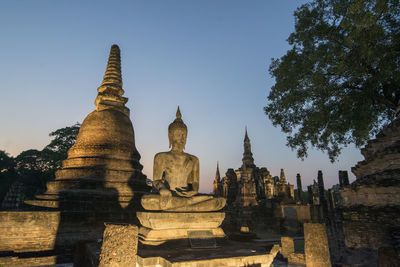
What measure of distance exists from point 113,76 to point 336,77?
523 inches

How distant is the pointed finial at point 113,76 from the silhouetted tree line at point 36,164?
36.7 feet

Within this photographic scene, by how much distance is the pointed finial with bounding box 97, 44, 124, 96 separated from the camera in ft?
51.2

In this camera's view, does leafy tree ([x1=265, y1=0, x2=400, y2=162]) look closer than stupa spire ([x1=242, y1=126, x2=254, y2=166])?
Yes

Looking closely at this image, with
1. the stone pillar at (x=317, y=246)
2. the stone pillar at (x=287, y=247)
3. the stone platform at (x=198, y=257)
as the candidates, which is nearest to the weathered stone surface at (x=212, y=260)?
the stone platform at (x=198, y=257)

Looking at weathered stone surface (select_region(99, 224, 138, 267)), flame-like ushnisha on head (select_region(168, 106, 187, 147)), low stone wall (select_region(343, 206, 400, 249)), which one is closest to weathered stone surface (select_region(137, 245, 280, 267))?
weathered stone surface (select_region(99, 224, 138, 267))

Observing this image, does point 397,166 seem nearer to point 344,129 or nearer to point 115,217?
point 344,129

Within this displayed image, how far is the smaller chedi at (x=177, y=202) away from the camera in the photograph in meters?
5.07

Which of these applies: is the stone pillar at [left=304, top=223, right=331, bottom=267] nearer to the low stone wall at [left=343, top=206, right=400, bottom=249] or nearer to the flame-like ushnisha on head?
the low stone wall at [left=343, top=206, right=400, bottom=249]

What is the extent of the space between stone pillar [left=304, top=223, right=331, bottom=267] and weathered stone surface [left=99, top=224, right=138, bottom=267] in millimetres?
5205

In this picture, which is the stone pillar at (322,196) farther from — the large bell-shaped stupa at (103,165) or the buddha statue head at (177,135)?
the buddha statue head at (177,135)

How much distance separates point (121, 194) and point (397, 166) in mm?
11663

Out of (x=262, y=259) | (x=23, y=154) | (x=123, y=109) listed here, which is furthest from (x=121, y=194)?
(x=23, y=154)

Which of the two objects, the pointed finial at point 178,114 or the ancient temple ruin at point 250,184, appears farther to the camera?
the ancient temple ruin at point 250,184

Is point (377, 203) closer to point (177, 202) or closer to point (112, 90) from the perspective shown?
point (177, 202)
